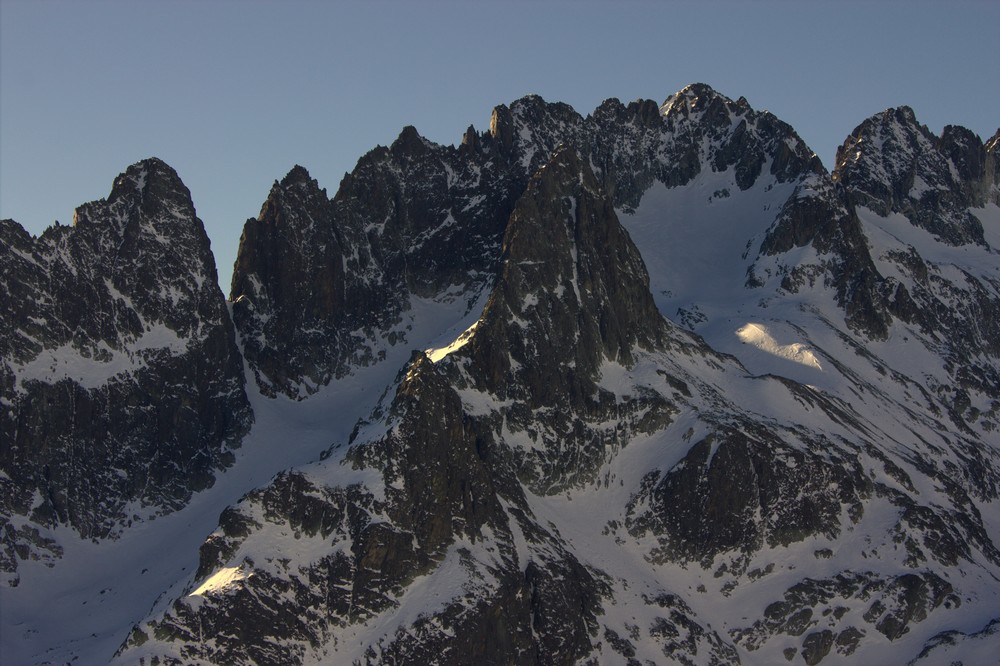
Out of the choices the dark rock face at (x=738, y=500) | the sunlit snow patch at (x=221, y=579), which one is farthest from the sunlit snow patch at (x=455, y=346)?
the sunlit snow patch at (x=221, y=579)

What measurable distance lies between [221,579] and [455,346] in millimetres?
46322

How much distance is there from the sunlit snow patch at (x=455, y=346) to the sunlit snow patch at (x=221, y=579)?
41466mm

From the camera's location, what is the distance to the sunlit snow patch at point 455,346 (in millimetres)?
191512

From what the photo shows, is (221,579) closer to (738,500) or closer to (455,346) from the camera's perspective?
(455,346)

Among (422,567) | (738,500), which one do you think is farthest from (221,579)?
(738,500)

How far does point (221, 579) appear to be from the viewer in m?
160

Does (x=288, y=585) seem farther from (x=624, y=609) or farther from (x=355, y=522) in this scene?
(x=624, y=609)

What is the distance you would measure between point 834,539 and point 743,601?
14.8 metres

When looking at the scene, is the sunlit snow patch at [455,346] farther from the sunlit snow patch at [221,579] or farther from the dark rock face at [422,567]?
the sunlit snow patch at [221,579]

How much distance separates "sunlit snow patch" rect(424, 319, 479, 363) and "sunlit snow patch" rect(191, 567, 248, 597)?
1633 inches

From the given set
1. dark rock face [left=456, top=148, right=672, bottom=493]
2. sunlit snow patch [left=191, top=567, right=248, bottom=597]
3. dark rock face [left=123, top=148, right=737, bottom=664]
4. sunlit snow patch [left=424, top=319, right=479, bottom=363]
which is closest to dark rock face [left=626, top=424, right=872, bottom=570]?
dark rock face [left=456, top=148, right=672, bottom=493]

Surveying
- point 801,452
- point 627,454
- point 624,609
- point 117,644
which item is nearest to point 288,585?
point 117,644

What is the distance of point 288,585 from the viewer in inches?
6319

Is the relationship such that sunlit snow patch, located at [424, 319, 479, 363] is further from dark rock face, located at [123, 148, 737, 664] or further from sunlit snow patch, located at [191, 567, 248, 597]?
sunlit snow patch, located at [191, 567, 248, 597]
